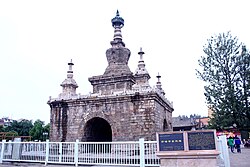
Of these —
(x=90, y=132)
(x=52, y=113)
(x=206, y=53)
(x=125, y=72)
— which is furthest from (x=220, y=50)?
(x=52, y=113)

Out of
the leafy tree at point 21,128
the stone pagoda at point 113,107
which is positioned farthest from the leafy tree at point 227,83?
the leafy tree at point 21,128

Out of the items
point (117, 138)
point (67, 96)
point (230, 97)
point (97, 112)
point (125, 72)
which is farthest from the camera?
point (230, 97)

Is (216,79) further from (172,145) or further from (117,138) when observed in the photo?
(172,145)

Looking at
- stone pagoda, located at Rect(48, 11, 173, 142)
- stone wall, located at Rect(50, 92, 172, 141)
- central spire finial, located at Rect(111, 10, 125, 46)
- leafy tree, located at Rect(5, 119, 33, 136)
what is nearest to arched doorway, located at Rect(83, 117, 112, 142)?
stone pagoda, located at Rect(48, 11, 173, 142)

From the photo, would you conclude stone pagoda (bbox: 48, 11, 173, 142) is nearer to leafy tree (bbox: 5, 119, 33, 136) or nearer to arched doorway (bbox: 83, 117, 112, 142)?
arched doorway (bbox: 83, 117, 112, 142)

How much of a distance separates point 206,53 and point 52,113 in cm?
1823

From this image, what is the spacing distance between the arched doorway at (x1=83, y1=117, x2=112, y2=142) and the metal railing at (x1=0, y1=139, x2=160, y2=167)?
4.25 m

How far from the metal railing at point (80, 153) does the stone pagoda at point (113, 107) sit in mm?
3329

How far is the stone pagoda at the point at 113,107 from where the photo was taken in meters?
14.7

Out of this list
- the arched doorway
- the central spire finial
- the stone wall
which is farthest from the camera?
the central spire finial

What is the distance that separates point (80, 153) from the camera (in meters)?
11.5

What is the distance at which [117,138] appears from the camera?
14898mm

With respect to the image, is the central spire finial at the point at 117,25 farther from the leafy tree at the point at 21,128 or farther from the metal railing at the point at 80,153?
the leafy tree at the point at 21,128

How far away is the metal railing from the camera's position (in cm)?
987
